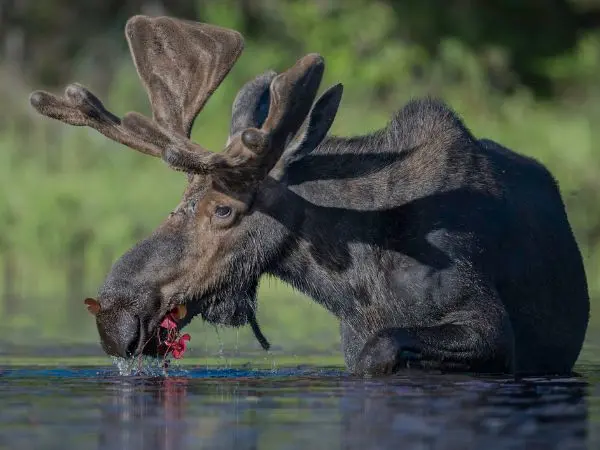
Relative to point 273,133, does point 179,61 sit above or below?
above

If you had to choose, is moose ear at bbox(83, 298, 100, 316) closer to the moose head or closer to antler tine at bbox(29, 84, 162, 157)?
the moose head

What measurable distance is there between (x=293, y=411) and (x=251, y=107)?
2.39 metres

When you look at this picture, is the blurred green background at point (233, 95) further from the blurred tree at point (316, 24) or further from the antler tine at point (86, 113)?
the antler tine at point (86, 113)

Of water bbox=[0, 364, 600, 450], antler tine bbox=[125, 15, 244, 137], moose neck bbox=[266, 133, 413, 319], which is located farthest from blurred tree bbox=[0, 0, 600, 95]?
water bbox=[0, 364, 600, 450]

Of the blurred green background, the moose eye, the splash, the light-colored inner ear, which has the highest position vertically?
the blurred green background

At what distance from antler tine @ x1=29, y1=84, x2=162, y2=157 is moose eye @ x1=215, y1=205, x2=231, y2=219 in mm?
454

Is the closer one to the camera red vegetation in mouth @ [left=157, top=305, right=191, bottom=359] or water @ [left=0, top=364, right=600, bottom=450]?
water @ [left=0, top=364, right=600, bottom=450]

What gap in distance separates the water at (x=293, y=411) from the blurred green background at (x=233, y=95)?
105 inches

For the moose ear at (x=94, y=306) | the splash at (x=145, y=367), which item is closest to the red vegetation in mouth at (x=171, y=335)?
the splash at (x=145, y=367)

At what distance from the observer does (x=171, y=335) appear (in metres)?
8.95

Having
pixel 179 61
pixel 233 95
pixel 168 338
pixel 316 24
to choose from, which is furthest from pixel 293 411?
pixel 316 24

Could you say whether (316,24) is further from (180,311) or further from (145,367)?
(180,311)

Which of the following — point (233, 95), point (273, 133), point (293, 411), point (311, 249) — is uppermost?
point (233, 95)

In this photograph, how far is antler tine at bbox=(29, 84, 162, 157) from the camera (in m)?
9.02
